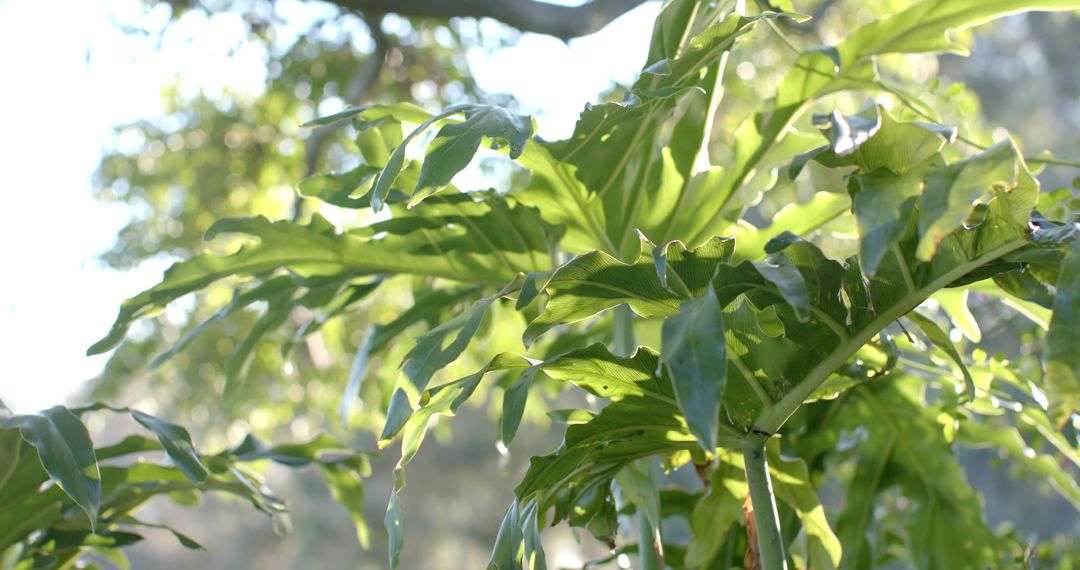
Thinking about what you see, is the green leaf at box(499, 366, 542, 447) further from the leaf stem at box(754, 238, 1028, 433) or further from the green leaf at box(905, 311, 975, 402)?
the green leaf at box(905, 311, 975, 402)

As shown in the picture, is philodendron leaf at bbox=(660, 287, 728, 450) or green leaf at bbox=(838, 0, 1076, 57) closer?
philodendron leaf at bbox=(660, 287, 728, 450)

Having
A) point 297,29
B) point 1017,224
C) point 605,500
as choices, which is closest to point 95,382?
point 297,29

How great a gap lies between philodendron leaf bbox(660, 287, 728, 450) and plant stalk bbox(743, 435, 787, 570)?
277mm

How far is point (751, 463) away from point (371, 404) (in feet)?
9.22

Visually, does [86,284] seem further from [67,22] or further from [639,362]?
[639,362]

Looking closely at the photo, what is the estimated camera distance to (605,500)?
1.07 metres

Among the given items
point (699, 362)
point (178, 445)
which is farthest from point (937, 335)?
point (178, 445)

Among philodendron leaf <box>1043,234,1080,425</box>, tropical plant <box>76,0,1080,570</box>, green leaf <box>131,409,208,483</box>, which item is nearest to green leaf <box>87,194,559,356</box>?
tropical plant <box>76,0,1080,570</box>

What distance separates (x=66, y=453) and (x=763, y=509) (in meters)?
0.69

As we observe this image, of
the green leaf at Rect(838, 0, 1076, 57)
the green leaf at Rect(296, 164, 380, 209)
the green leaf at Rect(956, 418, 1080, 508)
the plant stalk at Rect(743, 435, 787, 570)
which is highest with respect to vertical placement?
the green leaf at Rect(838, 0, 1076, 57)

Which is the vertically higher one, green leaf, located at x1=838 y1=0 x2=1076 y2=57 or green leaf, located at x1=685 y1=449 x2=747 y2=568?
green leaf, located at x1=838 y1=0 x2=1076 y2=57

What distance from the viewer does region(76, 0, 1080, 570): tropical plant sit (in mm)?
715

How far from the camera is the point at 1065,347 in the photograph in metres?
0.62

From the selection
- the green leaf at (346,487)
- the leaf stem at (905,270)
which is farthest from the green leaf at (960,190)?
the green leaf at (346,487)
